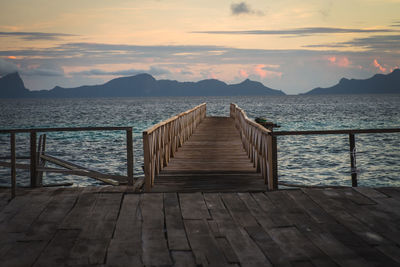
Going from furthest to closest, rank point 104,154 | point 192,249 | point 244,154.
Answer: point 104,154, point 244,154, point 192,249

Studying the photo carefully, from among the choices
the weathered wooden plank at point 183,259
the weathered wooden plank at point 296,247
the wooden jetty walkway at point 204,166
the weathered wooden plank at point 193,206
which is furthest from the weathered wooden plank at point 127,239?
the wooden jetty walkway at point 204,166

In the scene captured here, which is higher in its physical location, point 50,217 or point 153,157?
point 153,157

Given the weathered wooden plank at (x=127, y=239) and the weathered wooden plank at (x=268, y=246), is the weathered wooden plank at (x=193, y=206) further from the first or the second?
the weathered wooden plank at (x=268, y=246)

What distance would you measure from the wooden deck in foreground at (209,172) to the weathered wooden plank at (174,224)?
169 centimetres

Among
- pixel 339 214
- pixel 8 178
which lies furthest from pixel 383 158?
pixel 339 214

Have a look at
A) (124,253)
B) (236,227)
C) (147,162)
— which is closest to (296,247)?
Result: (236,227)

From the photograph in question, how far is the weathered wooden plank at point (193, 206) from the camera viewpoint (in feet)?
18.5

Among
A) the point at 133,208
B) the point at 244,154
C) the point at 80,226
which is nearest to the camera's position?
the point at 80,226

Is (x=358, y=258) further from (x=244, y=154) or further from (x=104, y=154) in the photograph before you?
(x=104, y=154)

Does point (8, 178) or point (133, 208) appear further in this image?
point (8, 178)

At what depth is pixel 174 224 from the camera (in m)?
5.30

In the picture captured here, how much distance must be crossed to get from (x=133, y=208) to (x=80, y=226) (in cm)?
94

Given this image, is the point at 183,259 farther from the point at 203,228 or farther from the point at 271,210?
the point at 271,210

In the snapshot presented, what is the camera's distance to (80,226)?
5277 millimetres
